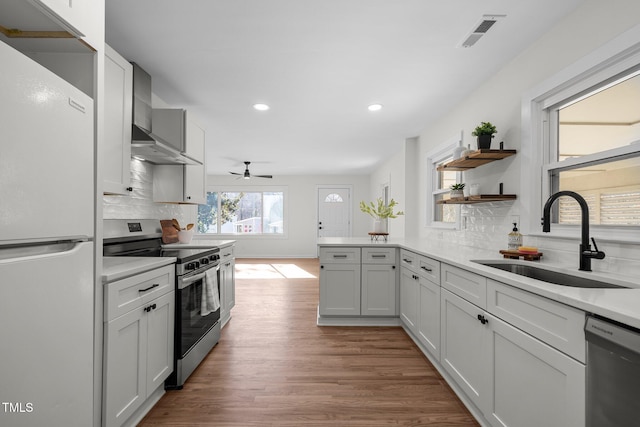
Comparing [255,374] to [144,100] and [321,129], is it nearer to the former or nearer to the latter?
[144,100]

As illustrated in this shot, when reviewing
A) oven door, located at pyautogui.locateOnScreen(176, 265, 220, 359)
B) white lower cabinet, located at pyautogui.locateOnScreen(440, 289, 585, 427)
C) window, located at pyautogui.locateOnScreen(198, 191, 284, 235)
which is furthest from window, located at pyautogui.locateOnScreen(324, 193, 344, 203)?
white lower cabinet, located at pyautogui.locateOnScreen(440, 289, 585, 427)

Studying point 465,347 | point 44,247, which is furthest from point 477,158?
point 44,247

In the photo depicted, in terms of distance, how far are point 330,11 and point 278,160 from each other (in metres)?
4.92

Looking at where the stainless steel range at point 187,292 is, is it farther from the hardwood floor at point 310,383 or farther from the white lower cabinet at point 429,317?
the white lower cabinet at point 429,317

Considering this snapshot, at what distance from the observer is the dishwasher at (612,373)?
0.85 metres

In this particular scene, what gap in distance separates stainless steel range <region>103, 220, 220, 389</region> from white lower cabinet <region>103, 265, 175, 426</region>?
7 centimetres

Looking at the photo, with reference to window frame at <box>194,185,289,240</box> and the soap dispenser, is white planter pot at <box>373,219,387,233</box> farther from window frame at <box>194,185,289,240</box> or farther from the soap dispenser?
window frame at <box>194,185,289,240</box>

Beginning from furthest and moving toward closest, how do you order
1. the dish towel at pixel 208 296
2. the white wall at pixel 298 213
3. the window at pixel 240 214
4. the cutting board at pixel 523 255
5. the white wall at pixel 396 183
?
the window at pixel 240 214
the white wall at pixel 298 213
the white wall at pixel 396 183
the dish towel at pixel 208 296
the cutting board at pixel 523 255

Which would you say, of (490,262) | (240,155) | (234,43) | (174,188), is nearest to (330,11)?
(234,43)

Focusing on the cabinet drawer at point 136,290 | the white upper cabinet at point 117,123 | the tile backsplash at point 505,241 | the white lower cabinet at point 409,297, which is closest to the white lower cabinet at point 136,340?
the cabinet drawer at point 136,290

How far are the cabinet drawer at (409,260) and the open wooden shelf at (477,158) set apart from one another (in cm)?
93

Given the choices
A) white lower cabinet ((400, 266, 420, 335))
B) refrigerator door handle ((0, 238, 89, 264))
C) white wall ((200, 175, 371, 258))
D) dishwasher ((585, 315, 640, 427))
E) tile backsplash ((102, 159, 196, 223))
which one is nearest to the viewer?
dishwasher ((585, 315, 640, 427))

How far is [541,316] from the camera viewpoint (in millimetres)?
1211

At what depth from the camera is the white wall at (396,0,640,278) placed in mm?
1604
